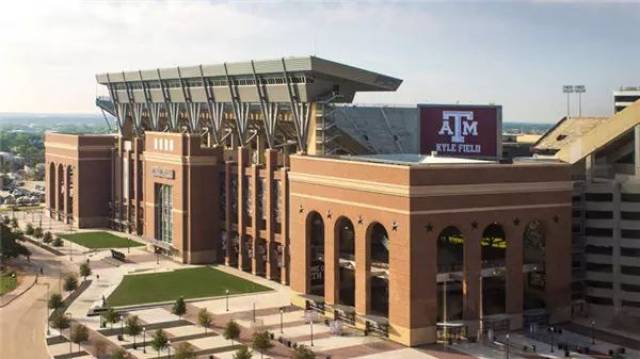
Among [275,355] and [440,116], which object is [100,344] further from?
[440,116]

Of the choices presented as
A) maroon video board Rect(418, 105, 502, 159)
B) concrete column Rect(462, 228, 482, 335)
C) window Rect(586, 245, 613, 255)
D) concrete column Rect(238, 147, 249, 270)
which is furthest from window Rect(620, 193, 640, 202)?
concrete column Rect(238, 147, 249, 270)

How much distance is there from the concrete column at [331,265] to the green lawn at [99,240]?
47418mm

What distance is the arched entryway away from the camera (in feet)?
217

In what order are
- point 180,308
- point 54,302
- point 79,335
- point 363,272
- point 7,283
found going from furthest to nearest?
point 7,283 < point 54,302 < point 180,308 < point 363,272 < point 79,335

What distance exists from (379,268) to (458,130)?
17.7m

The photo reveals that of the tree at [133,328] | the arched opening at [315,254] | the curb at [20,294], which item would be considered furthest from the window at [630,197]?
the curb at [20,294]

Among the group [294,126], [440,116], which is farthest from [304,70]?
[440,116]

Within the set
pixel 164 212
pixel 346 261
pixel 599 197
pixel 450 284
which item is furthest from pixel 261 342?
pixel 164 212

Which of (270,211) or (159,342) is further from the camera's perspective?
(270,211)

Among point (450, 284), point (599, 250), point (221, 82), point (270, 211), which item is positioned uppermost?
point (221, 82)

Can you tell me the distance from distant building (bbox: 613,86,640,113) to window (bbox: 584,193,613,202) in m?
20.7

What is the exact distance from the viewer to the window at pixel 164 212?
102m

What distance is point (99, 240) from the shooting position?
11444cm

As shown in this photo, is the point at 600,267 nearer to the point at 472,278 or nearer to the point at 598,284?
the point at 598,284
